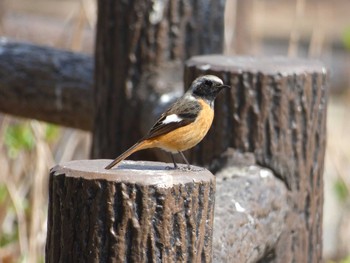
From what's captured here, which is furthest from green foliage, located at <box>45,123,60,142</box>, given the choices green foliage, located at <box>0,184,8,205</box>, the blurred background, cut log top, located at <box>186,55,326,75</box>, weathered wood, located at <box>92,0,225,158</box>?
cut log top, located at <box>186,55,326,75</box>

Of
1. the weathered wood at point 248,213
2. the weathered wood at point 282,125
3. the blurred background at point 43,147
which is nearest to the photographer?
the weathered wood at point 248,213

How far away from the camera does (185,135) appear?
228 centimetres

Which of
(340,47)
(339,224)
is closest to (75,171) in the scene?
(339,224)

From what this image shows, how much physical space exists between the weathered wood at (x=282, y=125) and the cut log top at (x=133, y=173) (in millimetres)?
642

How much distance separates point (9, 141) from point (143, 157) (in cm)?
96

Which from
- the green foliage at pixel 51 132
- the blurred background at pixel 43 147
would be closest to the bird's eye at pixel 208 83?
the blurred background at pixel 43 147

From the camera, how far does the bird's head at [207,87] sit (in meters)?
2.36

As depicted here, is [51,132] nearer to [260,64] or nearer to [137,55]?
[137,55]

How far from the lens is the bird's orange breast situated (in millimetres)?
2270

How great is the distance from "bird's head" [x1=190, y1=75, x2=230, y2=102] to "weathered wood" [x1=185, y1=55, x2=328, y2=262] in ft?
0.65

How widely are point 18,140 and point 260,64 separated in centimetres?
165

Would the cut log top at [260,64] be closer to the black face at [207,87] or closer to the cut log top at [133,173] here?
the black face at [207,87]

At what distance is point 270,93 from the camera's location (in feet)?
8.33

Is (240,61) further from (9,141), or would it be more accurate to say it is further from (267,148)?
(9,141)
